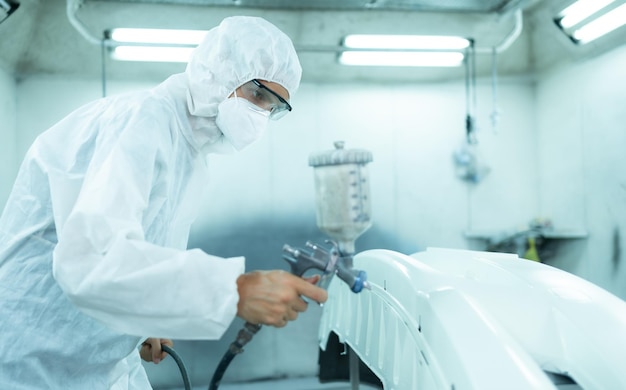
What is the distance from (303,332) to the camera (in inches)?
108

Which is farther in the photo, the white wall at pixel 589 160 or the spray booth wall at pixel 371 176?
the spray booth wall at pixel 371 176

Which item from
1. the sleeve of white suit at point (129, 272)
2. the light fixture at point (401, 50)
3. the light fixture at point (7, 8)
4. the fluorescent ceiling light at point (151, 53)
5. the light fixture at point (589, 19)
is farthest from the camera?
the light fixture at point (401, 50)

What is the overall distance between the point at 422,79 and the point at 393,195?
0.69m

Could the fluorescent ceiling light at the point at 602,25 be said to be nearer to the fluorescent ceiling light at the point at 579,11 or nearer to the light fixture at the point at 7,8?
the fluorescent ceiling light at the point at 579,11

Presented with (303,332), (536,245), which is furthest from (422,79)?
(303,332)

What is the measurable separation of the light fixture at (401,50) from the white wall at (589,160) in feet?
→ 1.96

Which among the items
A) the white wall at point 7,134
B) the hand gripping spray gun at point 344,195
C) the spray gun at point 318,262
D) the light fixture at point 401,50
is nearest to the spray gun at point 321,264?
the spray gun at point 318,262

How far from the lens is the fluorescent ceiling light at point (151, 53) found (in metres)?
2.42

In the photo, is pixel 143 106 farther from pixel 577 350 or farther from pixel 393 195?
pixel 393 195

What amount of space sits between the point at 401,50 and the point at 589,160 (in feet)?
3.56

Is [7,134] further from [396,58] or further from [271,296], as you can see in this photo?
[271,296]

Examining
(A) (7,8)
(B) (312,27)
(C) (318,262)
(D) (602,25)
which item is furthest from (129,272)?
(D) (602,25)

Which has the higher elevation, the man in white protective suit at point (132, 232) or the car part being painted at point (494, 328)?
the man in white protective suit at point (132, 232)

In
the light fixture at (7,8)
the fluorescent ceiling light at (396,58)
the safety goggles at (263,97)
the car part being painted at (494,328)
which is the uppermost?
the light fixture at (7,8)
